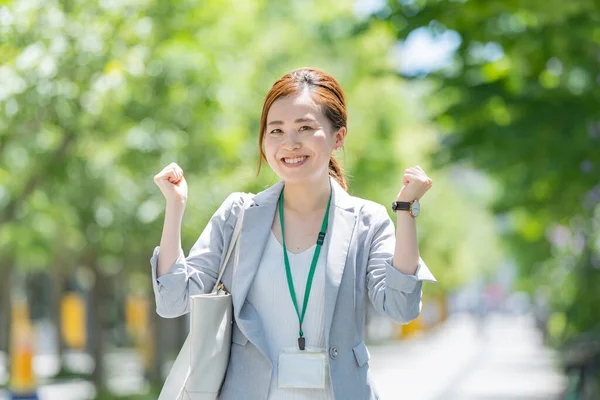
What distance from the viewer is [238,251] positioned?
3244 millimetres

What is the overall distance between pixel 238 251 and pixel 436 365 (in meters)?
26.7

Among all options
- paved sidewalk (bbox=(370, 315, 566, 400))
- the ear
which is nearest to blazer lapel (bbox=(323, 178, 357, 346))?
the ear

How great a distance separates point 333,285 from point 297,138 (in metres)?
0.40

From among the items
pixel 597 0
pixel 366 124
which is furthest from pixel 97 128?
pixel 366 124

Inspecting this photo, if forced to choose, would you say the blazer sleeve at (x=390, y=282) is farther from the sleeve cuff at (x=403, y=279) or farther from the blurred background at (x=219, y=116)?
the blurred background at (x=219, y=116)

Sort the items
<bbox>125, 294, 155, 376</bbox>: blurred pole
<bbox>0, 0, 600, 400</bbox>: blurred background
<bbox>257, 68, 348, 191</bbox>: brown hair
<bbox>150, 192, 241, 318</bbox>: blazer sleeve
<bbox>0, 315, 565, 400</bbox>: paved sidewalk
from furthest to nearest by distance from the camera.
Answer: <bbox>125, 294, 155, 376</bbox>: blurred pole → <bbox>0, 315, 565, 400</bbox>: paved sidewalk → <bbox>0, 0, 600, 400</bbox>: blurred background → <bbox>257, 68, 348, 191</bbox>: brown hair → <bbox>150, 192, 241, 318</bbox>: blazer sleeve

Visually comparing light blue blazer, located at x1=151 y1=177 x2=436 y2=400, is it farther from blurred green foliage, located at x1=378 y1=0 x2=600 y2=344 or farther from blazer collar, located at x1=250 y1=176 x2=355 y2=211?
blurred green foliage, located at x1=378 y1=0 x2=600 y2=344

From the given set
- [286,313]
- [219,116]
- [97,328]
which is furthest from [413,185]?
[97,328]

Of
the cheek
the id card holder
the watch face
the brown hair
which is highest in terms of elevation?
the brown hair

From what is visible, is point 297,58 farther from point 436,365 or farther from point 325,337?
point 325,337

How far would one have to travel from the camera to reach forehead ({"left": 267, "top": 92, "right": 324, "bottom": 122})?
10.6 ft

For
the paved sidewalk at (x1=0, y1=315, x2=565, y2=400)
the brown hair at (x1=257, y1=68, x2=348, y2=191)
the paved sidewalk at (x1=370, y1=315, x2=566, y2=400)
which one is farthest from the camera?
the paved sidewalk at (x1=0, y1=315, x2=565, y2=400)

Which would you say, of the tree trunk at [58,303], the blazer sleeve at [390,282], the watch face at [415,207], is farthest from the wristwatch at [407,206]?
the tree trunk at [58,303]

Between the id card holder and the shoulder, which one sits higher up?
the shoulder
